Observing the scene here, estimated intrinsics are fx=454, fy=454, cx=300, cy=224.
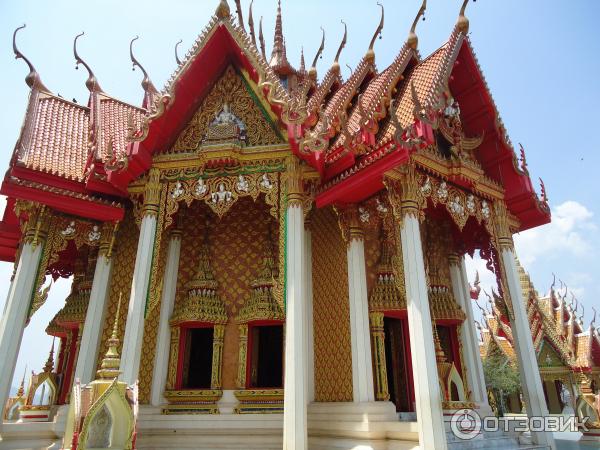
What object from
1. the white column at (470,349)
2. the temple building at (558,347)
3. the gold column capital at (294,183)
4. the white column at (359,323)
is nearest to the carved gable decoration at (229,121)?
the gold column capital at (294,183)

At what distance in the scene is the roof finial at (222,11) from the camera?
24.0 ft

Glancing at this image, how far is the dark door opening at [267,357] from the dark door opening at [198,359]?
0.82m

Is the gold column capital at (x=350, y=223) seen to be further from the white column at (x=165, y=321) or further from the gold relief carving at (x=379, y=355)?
the white column at (x=165, y=321)

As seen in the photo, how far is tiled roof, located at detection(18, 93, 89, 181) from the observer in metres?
7.34

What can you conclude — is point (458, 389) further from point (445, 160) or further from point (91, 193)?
point (91, 193)

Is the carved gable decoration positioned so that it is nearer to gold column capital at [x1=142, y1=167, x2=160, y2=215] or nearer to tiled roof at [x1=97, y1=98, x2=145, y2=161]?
gold column capital at [x1=142, y1=167, x2=160, y2=215]

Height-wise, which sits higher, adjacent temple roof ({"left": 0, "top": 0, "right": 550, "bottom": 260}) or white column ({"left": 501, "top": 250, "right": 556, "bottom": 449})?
adjacent temple roof ({"left": 0, "top": 0, "right": 550, "bottom": 260})

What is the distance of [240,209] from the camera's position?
8562 millimetres

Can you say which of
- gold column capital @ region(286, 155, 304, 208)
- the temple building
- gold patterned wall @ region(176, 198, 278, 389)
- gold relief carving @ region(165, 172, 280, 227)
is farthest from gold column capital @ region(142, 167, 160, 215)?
the temple building

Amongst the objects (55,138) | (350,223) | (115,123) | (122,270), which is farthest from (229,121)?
(55,138)

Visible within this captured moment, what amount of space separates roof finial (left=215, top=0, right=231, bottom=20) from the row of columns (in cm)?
271

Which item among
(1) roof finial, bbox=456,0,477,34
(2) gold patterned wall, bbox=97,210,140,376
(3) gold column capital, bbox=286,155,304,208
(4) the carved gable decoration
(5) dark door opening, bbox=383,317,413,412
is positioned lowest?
(5) dark door opening, bbox=383,317,413,412

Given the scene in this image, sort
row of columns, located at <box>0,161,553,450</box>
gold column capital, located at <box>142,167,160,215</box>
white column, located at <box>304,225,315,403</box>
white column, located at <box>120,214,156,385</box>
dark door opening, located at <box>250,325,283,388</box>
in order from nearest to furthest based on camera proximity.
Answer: row of columns, located at <box>0,161,553,450</box>, white column, located at <box>120,214,156,385</box>, white column, located at <box>304,225,315,403</box>, gold column capital, located at <box>142,167,160,215</box>, dark door opening, located at <box>250,325,283,388</box>

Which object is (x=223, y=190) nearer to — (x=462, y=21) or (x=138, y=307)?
(x=138, y=307)
